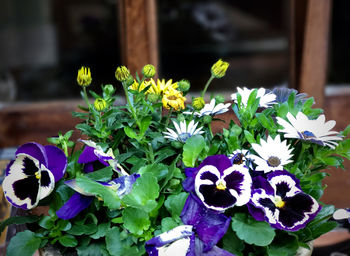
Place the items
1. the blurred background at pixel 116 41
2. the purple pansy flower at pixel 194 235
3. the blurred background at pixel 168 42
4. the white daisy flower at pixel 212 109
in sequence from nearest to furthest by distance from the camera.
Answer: the purple pansy flower at pixel 194 235
the white daisy flower at pixel 212 109
the blurred background at pixel 168 42
the blurred background at pixel 116 41

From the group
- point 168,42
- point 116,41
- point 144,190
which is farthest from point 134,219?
point 116,41

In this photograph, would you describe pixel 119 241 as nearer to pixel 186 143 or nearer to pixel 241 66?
pixel 186 143

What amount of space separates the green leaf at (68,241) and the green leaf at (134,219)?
0.21ft

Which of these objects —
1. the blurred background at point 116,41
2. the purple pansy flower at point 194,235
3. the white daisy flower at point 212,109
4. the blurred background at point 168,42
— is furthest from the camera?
the blurred background at point 116,41

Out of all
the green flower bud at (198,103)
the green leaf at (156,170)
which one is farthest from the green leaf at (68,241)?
the green flower bud at (198,103)

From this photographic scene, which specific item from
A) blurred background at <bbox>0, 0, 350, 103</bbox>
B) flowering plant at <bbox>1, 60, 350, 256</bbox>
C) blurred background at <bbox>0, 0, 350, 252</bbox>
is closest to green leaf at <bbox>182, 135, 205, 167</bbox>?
flowering plant at <bbox>1, 60, 350, 256</bbox>

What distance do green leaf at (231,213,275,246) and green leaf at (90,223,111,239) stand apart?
139mm

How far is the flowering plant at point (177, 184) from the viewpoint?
49 centimetres

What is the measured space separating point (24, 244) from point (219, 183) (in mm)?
222

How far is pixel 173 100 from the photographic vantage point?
1.84ft

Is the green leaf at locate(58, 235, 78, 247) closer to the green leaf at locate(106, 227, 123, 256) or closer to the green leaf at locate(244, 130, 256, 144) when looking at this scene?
the green leaf at locate(106, 227, 123, 256)

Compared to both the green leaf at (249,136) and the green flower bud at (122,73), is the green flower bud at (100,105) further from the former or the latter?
the green leaf at (249,136)

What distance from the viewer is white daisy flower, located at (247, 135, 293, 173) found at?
52 centimetres

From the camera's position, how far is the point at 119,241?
1.67ft
